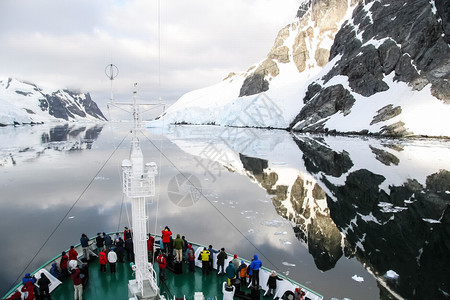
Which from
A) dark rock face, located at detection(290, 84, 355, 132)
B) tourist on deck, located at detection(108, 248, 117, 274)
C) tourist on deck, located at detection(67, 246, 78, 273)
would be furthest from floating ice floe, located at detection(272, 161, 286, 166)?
dark rock face, located at detection(290, 84, 355, 132)

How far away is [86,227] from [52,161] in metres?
34.2

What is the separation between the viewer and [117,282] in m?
13.3

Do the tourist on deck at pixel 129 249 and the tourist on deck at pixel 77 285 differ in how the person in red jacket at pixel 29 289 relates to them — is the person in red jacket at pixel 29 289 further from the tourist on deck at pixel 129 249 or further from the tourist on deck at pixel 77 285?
the tourist on deck at pixel 129 249

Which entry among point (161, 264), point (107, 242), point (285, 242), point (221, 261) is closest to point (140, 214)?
point (161, 264)

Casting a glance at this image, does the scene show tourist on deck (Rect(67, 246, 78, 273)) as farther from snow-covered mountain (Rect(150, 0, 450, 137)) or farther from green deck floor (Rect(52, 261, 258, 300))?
snow-covered mountain (Rect(150, 0, 450, 137))

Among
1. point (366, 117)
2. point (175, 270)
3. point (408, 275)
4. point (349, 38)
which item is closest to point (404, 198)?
point (408, 275)

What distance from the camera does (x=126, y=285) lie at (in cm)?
1315

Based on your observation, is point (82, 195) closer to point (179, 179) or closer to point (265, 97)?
point (179, 179)

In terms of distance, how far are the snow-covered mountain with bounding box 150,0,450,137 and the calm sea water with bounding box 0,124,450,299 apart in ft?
Answer: 137

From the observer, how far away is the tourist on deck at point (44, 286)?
11.8m

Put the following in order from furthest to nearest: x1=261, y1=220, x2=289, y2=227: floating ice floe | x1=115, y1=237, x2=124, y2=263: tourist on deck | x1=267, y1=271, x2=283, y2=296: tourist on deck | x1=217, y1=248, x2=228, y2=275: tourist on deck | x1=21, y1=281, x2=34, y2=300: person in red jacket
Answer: x1=261, y1=220, x2=289, y2=227: floating ice floe, x1=115, y1=237, x2=124, y2=263: tourist on deck, x1=217, y1=248, x2=228, y2=275: tourist on deck, x1=267, y1=271, x2=283, y2=296: tourist on deck, x1=21, y1=281, x2=34, y2=300: person in red jacket

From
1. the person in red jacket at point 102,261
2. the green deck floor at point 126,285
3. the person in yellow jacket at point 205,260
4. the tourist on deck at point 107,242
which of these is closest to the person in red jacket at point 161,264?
the green deck floor at point 126,285

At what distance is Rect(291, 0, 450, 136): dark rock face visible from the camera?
86.1 meters

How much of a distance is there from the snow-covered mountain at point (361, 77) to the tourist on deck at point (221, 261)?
79.2 m
